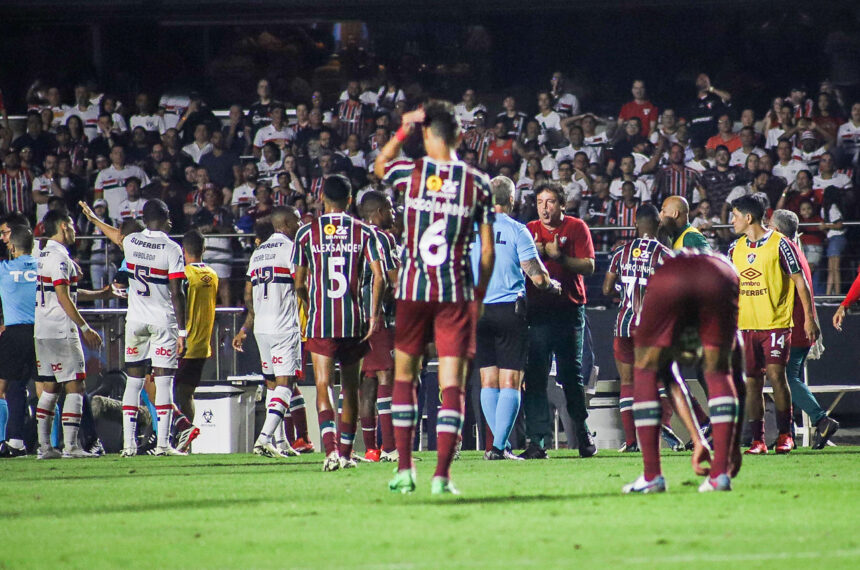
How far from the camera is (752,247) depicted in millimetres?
10648

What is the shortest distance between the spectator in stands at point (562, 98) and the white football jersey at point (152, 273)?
1127 cm

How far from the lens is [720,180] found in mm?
18938

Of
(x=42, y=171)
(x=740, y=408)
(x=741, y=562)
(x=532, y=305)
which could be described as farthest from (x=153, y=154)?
(x=741, y=562)

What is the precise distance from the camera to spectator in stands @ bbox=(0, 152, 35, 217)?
66.5 ft

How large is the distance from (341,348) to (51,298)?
4.24 meters

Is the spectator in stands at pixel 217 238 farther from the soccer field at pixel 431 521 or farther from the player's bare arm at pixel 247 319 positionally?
the soccer field at pixel 431 521

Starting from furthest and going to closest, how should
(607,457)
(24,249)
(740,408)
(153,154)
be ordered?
(153,154) < (24,249) < (607,457) < (740,408)

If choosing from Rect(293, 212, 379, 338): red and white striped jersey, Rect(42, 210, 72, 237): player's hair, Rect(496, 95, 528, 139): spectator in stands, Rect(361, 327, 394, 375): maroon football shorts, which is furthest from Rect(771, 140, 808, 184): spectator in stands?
Rect(293, 212, 379, 338): red and white striped jersey

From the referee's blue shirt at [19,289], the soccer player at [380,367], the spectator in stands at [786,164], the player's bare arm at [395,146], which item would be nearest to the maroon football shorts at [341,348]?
the soccer player at [380,367]

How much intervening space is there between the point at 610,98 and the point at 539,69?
70.0 inches

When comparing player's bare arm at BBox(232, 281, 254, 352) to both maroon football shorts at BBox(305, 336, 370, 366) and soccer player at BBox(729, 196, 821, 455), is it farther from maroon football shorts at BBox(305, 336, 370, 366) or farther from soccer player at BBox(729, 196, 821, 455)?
soccer player at BBox(729, 196, 821, 455)

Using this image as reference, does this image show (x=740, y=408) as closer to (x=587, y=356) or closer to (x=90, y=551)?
(x=90, y=551)

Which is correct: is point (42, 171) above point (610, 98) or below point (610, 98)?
below

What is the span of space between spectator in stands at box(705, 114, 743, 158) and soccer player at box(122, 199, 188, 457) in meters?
10.9
